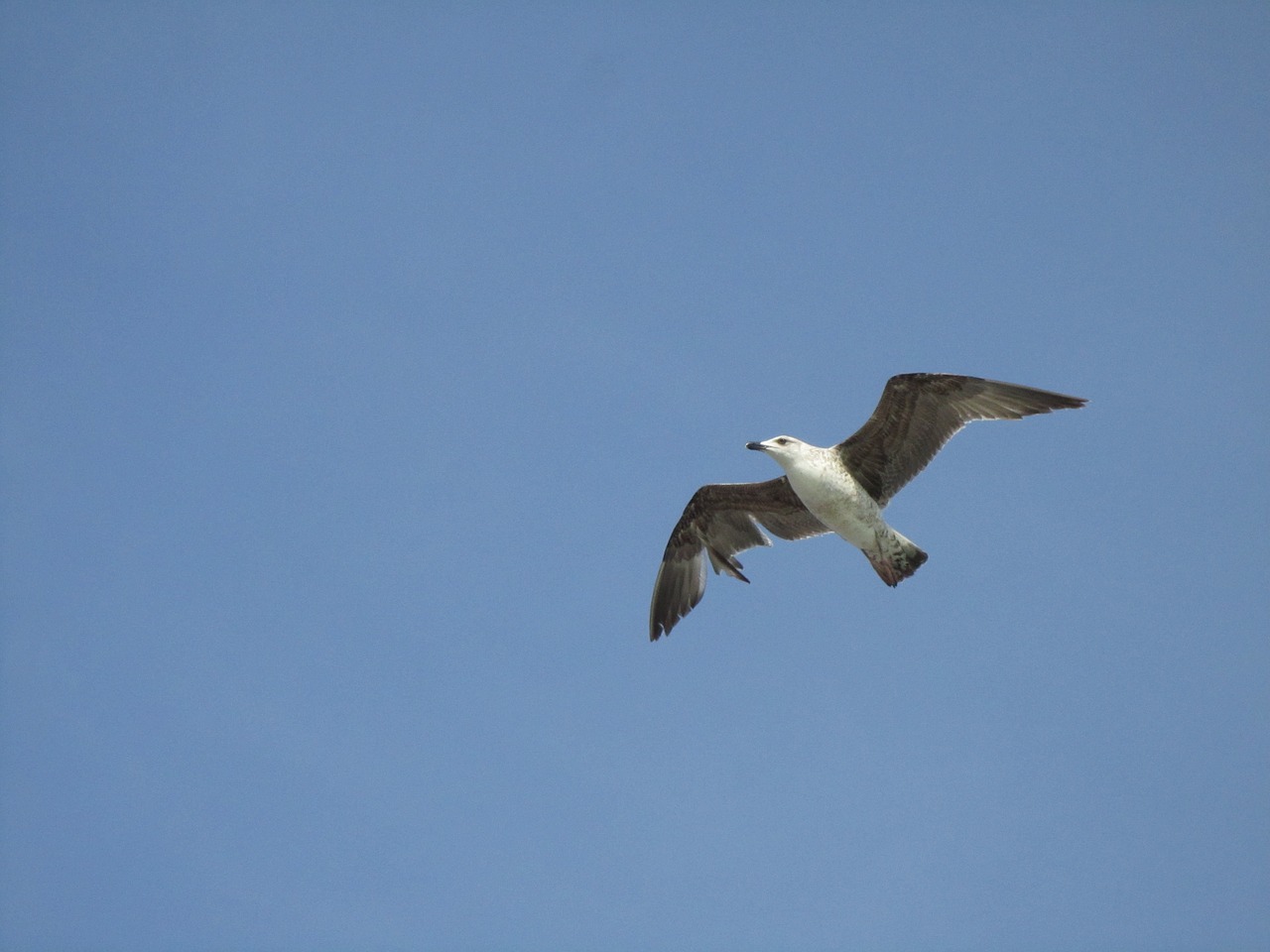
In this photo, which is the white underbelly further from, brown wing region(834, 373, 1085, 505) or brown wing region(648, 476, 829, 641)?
brown wing region(648, 476, 829, 641)

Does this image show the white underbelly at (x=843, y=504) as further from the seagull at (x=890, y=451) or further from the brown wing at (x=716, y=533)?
the brown wing at (x=716, y=533)

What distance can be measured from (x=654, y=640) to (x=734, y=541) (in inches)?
62.7

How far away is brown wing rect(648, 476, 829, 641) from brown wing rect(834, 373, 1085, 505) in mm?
1250

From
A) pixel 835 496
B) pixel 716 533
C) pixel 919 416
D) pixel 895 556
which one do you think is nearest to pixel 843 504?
pixel 835 496

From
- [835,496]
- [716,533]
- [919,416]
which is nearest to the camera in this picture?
[835,496]

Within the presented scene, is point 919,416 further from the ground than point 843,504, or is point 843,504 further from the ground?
point 919,416

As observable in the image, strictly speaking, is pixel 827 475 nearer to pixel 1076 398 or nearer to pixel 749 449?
pixel 749 449

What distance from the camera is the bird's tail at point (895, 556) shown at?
14383mm

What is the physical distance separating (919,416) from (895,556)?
157 centimetres

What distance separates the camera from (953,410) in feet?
47.2

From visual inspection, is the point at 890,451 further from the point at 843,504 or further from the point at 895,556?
the point at 895,556

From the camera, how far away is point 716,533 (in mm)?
16375

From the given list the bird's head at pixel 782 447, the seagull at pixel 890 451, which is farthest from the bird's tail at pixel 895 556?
the bird's head at pixel 782 447

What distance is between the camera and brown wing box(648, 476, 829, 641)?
626 inches
